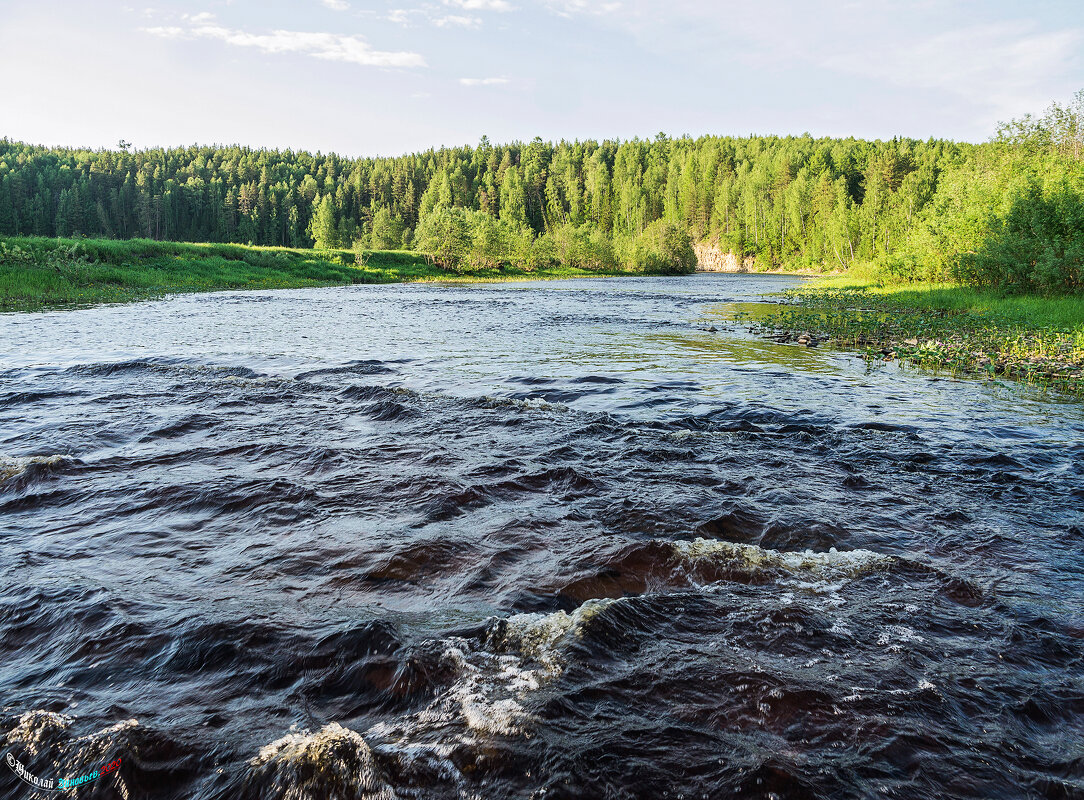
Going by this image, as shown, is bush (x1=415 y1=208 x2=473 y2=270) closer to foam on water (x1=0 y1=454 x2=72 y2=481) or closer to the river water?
the river water

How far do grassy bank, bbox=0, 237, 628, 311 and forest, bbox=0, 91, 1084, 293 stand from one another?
11.2 metres

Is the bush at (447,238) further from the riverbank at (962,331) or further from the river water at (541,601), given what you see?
the river water at (541,601)

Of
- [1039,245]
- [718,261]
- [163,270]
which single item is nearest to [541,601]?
[1039,245]

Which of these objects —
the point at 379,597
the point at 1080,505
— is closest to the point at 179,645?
the point at 379,597

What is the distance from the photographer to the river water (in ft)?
11.7

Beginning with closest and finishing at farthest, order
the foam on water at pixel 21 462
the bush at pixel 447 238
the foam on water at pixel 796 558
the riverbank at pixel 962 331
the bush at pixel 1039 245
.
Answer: the foam on water at pixel 796 558 → the foam on water at pixel 21 462 → the riverbank at pixel 962 331 → the bush at pixel 1039 245 → the bush at pixel 447 238

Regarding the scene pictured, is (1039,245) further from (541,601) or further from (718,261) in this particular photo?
(718,261)

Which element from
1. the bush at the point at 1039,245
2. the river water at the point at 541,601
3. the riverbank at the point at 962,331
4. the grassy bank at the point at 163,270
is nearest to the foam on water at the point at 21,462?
the river water at the point at 541,601

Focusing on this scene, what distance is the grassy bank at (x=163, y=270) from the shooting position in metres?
38.8

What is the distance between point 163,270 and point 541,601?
65311 millimetres

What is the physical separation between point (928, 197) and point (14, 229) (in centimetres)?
17076

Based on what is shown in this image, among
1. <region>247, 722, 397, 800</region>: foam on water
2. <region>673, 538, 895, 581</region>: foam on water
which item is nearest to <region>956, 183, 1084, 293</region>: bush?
<region>673, 538, 895, 581</region>: foam on water

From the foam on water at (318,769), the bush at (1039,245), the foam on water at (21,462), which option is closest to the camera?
the foam on water at (318,769)

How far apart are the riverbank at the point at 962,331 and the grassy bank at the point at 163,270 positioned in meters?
40.1
